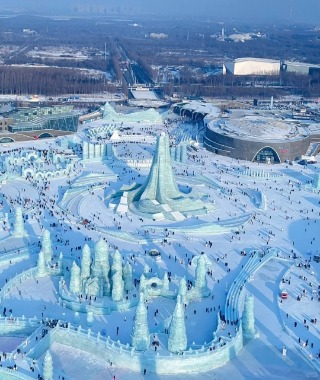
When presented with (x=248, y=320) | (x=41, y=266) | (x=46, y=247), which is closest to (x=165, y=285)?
(x=248, y=320)

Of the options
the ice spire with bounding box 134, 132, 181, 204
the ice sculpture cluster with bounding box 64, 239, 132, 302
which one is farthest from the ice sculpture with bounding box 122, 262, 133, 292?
the ice spire with bounding box 134, 132, 181, 204

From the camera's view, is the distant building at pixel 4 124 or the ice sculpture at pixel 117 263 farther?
the distant building at pixel 4 124

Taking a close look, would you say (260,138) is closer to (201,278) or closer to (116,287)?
(201,278)

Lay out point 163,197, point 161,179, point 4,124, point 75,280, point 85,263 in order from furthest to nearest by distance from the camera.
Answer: point 4,124
point 163,197
point 161,179
point 85,263
point 75,280

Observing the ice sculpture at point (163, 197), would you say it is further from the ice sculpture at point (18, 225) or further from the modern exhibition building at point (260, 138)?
the modern exhibition building at point (260, 138)

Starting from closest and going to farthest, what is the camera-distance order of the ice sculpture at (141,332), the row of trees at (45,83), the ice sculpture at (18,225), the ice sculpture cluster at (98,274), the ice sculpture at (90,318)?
the ice sculpture at (141,332)
the ice sculpture at (90,318)
the ice sculpture cluster at (98,274)
the ice sculpture at (18,225)
the row of trees at (45,83)

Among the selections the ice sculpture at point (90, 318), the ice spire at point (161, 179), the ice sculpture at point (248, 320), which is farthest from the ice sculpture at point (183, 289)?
the ice spire at point (161, 179)
